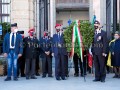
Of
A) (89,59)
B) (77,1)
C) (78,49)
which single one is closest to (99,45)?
(78,49)

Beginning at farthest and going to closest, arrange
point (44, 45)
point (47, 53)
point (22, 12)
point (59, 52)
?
point (22, 12), point (44, 45), point (47, 53), point (59, 52)

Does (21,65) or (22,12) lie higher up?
(22,12)

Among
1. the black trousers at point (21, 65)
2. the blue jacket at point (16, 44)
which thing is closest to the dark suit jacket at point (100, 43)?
the blue jacket at point (16, 44)

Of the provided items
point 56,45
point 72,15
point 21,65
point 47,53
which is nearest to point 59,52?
point 56,45

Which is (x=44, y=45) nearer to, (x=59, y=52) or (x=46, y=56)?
(x=46, y=56)

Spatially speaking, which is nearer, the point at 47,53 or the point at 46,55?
the point at 47,53

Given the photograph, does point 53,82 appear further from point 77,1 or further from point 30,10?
point 77,1

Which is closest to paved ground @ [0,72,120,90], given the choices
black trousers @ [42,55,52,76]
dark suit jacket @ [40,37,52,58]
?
black trousers @ [42,55,52,76]

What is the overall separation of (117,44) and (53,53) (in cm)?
241

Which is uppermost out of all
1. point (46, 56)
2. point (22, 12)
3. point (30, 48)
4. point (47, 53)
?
point (22, 12)

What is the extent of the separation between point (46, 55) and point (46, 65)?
393 millimetres

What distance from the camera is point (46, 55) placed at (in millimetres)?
14320

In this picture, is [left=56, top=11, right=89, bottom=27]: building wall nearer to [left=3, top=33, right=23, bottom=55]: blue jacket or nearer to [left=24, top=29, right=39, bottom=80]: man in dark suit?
[left=24, top=29, right=39, bottom=80]: man in dark suit

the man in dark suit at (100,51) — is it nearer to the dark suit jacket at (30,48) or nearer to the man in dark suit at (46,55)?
the man in dark suit at (46,55)
